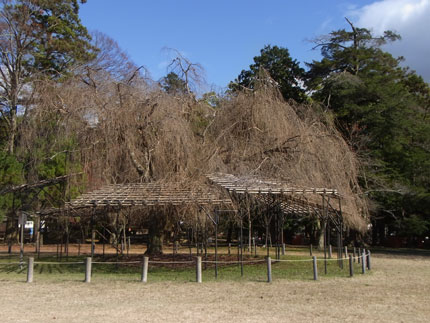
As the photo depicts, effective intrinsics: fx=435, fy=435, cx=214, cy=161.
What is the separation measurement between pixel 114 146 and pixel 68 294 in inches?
254

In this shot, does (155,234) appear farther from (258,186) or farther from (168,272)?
(258,186)

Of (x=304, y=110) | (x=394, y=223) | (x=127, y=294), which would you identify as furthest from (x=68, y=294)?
(x=394, y=223)

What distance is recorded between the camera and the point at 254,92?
17719 mm

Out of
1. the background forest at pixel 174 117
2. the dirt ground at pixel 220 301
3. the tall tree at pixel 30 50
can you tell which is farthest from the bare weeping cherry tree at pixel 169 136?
the tall tree at pixel 30 50

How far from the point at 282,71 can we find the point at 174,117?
21.5 m

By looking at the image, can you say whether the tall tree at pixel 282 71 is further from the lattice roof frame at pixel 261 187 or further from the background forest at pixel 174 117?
the lattice roof frame at pixel 261 187

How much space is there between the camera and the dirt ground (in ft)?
25.4

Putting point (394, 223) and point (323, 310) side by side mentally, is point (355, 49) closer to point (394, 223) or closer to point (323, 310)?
point (394, 223)

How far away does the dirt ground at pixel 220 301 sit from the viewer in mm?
7742

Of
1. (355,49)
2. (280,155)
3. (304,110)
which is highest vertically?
(355,49)

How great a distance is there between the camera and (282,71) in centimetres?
3528

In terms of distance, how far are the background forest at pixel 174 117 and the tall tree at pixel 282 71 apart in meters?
0.11

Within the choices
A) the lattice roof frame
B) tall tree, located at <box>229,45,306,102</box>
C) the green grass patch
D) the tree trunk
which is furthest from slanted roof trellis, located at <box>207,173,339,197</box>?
tall tree, located at <box>229,45,306,102</box>

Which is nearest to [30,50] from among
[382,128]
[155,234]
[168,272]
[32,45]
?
[32,45]
